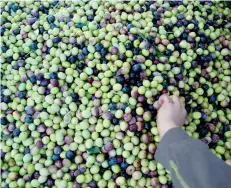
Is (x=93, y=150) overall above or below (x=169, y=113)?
below

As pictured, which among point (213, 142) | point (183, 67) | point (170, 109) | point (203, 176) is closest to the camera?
point (203, 176)

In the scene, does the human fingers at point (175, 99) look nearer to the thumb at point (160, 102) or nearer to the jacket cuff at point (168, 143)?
the thumb at point (160, 102)

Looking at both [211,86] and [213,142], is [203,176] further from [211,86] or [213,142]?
[211,86]

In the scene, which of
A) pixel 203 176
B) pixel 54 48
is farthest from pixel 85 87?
pixel 203 176

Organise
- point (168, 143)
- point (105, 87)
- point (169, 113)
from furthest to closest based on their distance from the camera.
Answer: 1. point (105, 87)
2. point (169, 113)
3. point (168, 143)

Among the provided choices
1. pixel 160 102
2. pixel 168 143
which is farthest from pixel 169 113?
pixel 168 143

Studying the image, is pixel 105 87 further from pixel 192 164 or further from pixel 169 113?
pixel 192 164
